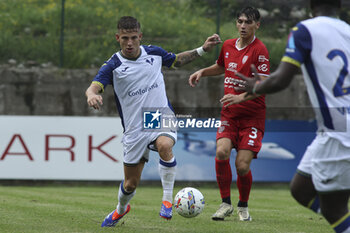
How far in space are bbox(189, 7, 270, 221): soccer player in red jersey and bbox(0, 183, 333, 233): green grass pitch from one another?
0.40 m

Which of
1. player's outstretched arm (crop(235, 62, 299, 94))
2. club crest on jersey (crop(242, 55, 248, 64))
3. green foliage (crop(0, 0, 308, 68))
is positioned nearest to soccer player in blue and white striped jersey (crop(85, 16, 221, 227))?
club crest on jersey (crop(242, 55, 248, 64))

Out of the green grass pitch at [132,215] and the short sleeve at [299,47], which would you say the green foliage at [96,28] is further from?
the short sleeve at [299,47]

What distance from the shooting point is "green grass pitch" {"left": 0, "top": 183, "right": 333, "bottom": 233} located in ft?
21.0

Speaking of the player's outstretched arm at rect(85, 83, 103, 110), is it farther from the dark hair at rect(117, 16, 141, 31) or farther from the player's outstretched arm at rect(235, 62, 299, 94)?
the player's outstretched arm at rect(235, 62, 299, 94)

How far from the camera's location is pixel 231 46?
746 centimetres

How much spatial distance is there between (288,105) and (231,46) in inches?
276

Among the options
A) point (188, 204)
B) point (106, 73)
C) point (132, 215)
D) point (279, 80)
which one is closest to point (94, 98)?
point (106, 73)

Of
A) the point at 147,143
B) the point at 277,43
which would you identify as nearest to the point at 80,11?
the point at 277,43

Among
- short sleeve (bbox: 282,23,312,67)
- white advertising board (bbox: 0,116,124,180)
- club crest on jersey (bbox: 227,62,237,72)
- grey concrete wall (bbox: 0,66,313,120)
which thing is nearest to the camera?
short sleeve (bbox: 282,23,312,67)

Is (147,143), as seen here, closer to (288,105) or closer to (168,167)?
(168,167)

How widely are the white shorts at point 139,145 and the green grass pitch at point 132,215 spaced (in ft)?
2.39

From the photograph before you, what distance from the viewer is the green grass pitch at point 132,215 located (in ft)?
21.0

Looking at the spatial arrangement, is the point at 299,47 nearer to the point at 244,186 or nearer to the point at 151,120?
the point at 151,120


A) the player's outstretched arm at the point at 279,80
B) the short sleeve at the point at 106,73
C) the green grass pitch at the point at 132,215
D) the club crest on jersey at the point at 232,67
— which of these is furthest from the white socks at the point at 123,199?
the player's outstretched arm at the point at 279,80
